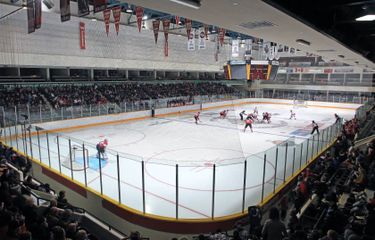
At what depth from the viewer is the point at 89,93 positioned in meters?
26.0

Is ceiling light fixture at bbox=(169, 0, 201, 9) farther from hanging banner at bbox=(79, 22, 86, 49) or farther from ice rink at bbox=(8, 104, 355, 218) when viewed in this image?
hanging banner at bbox=(79, 22, 86, 49)

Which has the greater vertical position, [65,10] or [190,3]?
[65,10]

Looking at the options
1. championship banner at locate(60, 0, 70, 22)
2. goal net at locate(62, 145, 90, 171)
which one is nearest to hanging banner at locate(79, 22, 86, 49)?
championship banner at locate(60, 0, 70, 22)

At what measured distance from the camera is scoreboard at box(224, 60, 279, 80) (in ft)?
95.3

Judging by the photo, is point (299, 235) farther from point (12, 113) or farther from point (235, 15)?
point (12, 113)

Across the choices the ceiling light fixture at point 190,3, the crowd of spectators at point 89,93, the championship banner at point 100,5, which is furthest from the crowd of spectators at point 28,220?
the crowd of spectators at point 89,93

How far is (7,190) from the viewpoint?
16.7 ft

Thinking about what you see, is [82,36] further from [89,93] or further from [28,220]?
[28,220]

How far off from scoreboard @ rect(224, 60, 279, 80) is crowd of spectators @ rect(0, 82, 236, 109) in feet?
26.8

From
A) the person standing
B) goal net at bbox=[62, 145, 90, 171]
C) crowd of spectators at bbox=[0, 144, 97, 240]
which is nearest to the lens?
crowd of spectators at bbox=[0, 144, 97, 240]

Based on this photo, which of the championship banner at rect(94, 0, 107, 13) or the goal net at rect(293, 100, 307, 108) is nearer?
the championship banner at rect(94, 0, 107, 13)

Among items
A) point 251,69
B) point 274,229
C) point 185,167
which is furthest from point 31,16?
point 251,69

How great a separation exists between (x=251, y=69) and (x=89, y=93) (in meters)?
16.2

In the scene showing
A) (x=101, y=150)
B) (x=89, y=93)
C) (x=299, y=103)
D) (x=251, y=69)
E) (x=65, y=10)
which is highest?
(x=65, y=10)
